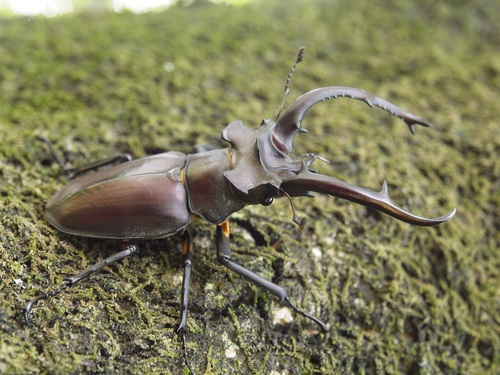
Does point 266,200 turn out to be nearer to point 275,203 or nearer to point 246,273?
point 246,273

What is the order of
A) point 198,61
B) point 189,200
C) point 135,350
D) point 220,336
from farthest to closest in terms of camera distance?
point 198,61
point 189,200
point 220,336
point 135,350

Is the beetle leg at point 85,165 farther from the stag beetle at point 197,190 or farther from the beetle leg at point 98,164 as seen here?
the stag beetle at point 197,190

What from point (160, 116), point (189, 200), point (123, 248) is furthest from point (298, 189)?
point (160, 116)

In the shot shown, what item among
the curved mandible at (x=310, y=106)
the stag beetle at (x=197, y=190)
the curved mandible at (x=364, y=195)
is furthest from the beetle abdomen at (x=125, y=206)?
the curved mandible at (x=364, y=195)

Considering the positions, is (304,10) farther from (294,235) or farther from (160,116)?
(294,235)

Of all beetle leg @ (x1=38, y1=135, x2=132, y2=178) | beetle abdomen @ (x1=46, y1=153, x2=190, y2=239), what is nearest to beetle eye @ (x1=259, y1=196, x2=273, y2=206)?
beetle abdomen @ (x1=46, y1=153, x2=190, y2=239)

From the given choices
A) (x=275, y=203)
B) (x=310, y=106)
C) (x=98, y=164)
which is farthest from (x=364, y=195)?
(x=98, y=164)

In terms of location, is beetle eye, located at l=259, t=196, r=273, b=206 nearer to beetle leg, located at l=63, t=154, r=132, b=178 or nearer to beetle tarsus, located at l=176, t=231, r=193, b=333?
beetle tarsus, located at l=176, t=231, r=193, b=333
